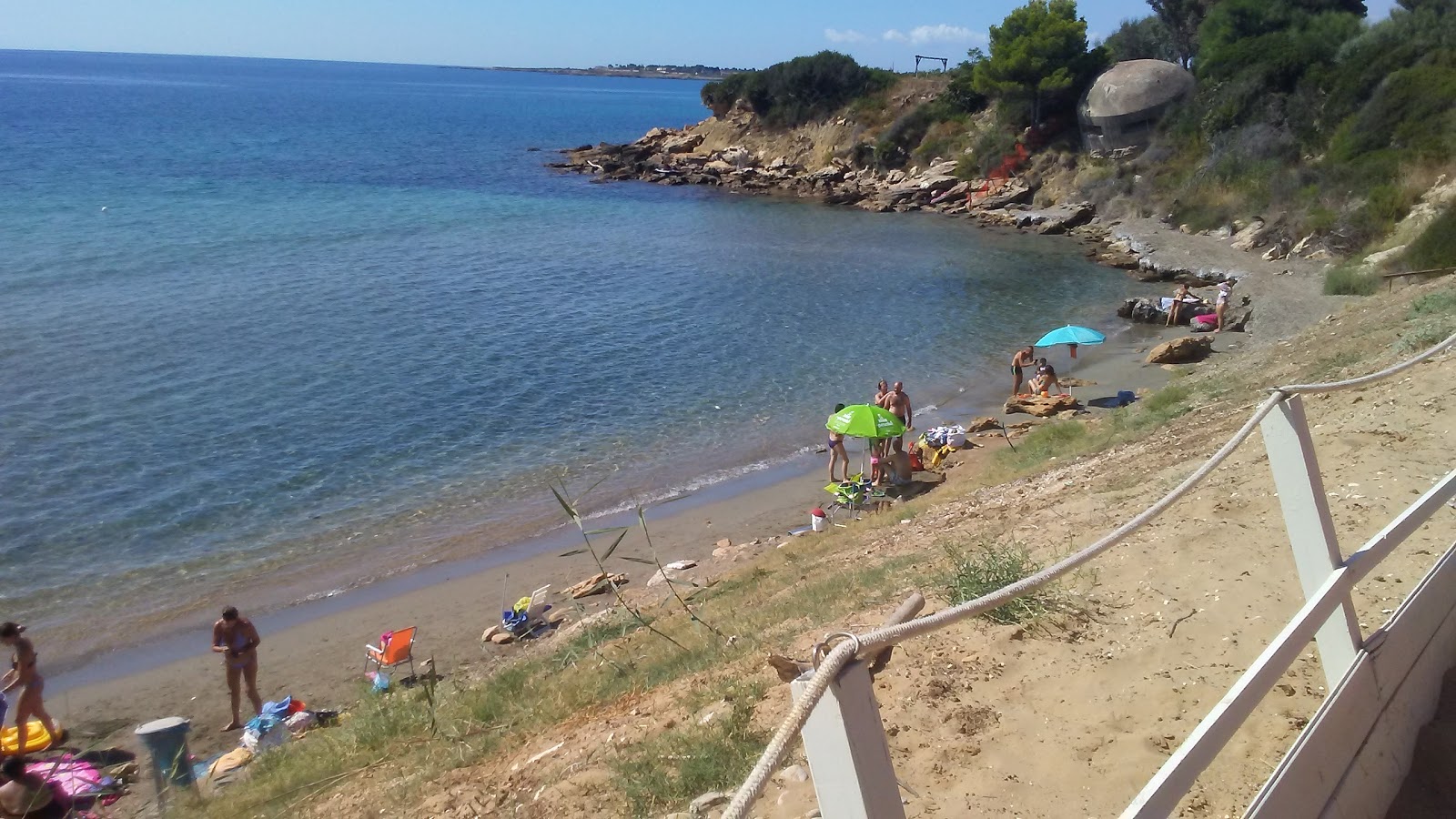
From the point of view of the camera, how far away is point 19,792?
6863 mm

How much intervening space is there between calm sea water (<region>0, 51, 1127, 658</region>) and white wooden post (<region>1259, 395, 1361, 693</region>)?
12.4 metres

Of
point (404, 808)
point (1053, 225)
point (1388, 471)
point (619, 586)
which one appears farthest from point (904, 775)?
point (1053, 225)

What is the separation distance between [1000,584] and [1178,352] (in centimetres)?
1733

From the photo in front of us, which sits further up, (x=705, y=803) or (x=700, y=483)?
(x=705, y=803)

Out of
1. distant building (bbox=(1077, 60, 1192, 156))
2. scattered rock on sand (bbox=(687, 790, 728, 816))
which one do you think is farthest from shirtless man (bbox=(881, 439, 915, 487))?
distant building (bbox=(1077, 60, 1192, 156))

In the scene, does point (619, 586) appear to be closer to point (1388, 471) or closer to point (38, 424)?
point (1388, 471)

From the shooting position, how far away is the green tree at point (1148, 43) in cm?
5900

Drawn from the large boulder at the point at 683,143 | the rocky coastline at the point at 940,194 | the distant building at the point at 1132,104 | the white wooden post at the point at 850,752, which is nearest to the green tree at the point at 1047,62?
the distant building at the point at 1132,104

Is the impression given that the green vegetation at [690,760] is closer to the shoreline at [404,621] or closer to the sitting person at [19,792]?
the sitting person at [19,792]

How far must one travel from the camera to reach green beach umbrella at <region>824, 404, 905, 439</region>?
14.4m

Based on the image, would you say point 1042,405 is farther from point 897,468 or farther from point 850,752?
point 850,752

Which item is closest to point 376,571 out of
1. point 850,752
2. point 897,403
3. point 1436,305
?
point 897,403

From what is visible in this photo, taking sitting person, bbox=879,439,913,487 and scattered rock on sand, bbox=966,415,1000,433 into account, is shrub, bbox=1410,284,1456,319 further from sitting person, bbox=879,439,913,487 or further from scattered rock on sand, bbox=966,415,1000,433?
sitting person, bbox=879,439,913,487

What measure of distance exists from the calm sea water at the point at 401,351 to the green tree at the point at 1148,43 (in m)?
22.9
